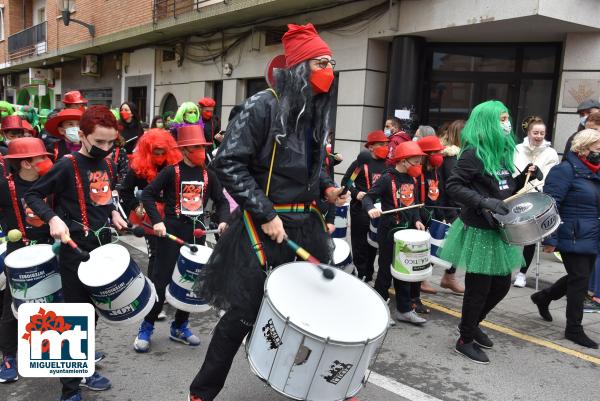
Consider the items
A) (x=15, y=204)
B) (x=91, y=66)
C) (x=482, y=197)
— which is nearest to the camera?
(x=15, y=204)

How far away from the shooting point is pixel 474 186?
163 inches

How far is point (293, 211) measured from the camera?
290cm

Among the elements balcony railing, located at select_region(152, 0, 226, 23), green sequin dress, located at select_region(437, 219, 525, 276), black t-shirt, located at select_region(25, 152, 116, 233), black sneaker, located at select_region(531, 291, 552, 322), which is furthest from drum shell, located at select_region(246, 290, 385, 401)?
balcony railing, located at select_region(152, 0, 226, 23)

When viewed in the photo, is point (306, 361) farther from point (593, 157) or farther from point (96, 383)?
point (593, 157)

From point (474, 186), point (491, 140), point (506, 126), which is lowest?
point (474, 186)

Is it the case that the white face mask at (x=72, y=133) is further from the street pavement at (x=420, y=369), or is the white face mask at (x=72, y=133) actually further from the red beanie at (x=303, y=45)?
the red beanie at (x=303, y=45)

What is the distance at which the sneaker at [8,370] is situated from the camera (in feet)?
11.6

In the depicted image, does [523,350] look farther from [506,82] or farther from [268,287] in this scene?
[506,82]

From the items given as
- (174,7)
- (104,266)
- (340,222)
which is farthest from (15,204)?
(174,7)

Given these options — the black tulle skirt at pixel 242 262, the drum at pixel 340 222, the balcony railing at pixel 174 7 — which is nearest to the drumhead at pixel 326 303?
the black tulle skirt at pixel 242 262

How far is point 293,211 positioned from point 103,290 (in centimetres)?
120

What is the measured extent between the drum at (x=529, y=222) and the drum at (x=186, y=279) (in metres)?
2.13

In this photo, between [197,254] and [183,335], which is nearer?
[197,254]

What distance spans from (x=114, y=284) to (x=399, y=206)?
2854 mm
